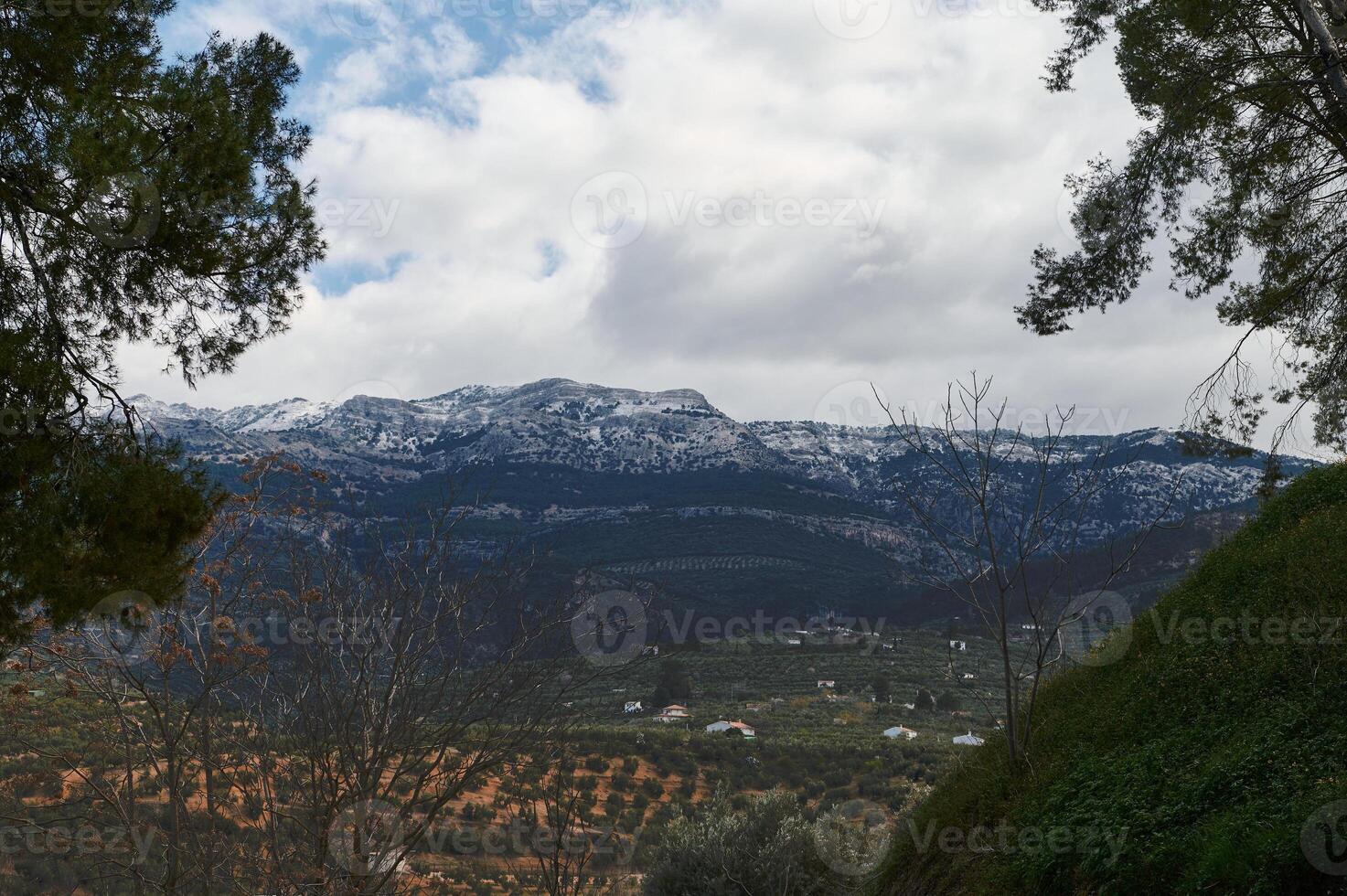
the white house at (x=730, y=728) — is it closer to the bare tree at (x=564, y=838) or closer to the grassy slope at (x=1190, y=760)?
the bare tree at (x=564, y=838)

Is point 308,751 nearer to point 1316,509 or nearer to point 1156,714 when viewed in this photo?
point 1156,714

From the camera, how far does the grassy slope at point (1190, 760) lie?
15.1 feet

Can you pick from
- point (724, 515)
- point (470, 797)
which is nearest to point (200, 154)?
point (470, 797)

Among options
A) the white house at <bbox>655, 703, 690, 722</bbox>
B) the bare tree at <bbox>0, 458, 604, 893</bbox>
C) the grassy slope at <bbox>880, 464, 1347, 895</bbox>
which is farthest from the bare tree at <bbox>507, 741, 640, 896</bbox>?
the white house at <bbox>655, 703, 690, 722</bbox>

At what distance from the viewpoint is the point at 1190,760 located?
578cm

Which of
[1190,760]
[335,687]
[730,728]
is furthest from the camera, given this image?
[730,728]

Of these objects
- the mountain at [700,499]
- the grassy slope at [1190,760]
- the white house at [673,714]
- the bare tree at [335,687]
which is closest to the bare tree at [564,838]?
the bare tree at [335,687]

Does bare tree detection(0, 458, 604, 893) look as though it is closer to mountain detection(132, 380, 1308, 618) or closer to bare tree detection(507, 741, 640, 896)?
bare tree detection(507, 741, 640, 896)

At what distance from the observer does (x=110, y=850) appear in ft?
33.4

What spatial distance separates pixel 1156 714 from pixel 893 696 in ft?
132

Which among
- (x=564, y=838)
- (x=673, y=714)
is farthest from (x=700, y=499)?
(x=564, y=838)

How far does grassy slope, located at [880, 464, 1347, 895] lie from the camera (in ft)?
15.1

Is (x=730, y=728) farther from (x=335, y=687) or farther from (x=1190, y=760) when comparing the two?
(x=1190, y=760)

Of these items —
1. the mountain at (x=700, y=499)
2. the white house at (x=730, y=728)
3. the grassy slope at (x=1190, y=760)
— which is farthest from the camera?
the mountain at (x=700, y=499)
